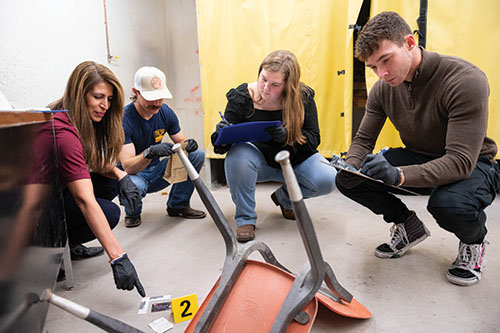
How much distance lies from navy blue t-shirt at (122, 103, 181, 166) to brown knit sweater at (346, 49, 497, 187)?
1.04 m

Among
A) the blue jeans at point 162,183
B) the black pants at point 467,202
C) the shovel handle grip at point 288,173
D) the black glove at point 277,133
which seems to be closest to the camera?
the shovel handle grip at point 288,173

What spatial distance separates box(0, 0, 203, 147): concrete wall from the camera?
1.98m

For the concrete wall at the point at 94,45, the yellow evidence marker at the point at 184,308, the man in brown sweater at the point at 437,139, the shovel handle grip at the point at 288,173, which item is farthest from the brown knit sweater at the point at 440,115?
the concrete wall at the point at 94,45

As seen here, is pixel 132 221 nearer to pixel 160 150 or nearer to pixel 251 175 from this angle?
pixel 160 150

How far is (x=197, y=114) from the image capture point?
3449mm

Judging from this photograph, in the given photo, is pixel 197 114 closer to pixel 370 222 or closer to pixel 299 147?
pixel 299 147

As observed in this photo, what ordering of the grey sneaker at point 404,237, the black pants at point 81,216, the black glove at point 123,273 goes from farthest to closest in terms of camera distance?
1. the grey sneaker at point 404,237
2. the black pants at point 81,216
3. the black glove at point 123,273

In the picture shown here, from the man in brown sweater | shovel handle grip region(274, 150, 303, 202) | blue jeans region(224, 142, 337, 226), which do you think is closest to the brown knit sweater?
the man in brown sweater

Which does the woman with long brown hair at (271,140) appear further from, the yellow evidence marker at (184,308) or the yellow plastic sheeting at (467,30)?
the yellow plastic sheeting at (467,30)

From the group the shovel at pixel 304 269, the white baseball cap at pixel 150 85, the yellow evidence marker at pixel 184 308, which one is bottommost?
the yellow evidence marker at pixel 184 308

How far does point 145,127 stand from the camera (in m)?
1.89

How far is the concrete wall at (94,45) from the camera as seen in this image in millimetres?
1979

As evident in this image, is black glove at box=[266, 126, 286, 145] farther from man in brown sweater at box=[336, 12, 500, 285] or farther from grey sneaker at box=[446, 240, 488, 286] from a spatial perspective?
grey sneaker at box=[446, 240, 488, 286]

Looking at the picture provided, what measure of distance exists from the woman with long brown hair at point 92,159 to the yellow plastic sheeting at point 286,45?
1150 millimetres
